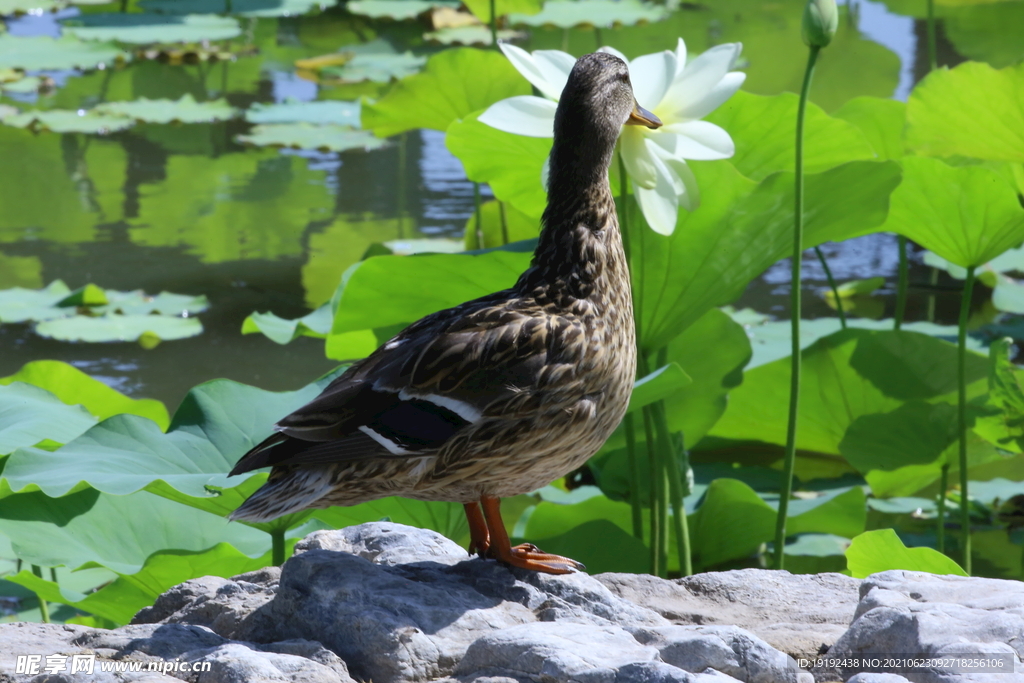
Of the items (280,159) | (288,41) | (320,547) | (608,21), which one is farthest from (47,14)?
(320,547)

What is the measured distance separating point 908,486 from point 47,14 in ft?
28.9

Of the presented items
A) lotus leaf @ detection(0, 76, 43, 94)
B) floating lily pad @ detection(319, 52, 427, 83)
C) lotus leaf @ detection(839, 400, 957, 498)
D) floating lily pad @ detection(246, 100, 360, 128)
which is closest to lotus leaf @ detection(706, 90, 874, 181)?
lotus leaf @ detection(839, 400, 957, 498)

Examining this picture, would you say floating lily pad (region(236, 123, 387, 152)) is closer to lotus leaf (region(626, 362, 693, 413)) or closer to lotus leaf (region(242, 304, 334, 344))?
lotus leaf (region(242, 304, 334, 344))

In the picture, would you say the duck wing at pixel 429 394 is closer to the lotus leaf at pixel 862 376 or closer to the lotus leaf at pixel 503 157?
the lotus leaf at pixel 503 157

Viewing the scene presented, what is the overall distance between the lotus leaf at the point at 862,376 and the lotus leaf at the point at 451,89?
112 cm

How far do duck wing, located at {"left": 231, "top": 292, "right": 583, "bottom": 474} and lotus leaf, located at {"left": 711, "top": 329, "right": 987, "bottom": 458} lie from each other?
1.47 m

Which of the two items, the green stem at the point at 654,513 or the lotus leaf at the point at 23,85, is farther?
the lotus leaf at the point at 23,85

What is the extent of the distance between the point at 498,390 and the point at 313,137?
4.86 m

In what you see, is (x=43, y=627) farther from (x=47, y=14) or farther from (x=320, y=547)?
(x=47, y=14)

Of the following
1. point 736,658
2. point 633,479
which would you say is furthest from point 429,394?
point 633,479

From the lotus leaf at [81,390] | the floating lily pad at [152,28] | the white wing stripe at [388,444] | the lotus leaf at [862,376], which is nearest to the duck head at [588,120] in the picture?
the white wing stripe at [388,444]

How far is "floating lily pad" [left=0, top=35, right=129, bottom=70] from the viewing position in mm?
7199

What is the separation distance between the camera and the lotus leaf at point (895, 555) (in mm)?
2154

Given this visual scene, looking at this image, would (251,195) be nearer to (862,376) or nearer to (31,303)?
(31,303)
